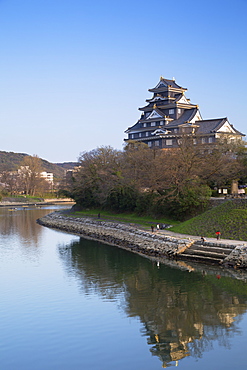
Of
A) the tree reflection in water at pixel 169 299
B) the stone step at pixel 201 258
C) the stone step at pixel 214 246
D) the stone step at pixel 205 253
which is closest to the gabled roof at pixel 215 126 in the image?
the stone step at pixel 214 246

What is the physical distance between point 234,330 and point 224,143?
36950 millimetres

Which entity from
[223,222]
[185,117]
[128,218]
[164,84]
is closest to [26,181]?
[164,84]

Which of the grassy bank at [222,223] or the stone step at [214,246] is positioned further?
the grassy bank at [222,223]

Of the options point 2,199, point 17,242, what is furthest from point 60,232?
point 2,199

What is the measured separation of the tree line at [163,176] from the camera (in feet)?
124

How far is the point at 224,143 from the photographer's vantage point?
49250 millimetres

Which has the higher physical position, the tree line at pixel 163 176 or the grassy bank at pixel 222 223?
the tree line at pixel 163 176

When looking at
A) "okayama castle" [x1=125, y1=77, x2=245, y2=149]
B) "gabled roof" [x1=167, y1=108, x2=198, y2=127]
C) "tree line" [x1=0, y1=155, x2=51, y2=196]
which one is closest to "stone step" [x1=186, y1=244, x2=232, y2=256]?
"okayama castle" [x1=125, y1=77, x2=245, y2=149]

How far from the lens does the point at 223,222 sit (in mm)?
30391

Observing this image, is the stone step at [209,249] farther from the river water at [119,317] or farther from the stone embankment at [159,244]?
the river water at [119,317]

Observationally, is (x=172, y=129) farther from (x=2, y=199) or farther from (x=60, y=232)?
(x=2, y=199)

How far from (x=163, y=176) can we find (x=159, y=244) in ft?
35.2

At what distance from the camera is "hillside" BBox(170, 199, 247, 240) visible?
2855cm

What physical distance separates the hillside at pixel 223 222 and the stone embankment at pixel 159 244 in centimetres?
221
